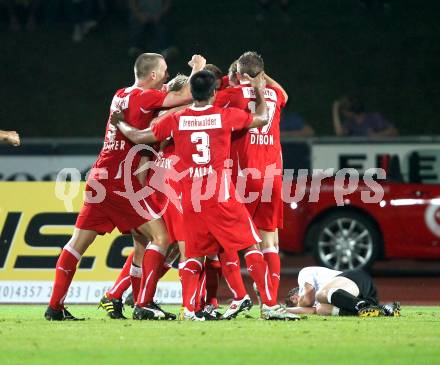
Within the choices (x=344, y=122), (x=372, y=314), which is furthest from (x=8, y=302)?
(x=344, y=122)

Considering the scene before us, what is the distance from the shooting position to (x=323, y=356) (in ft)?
32.8

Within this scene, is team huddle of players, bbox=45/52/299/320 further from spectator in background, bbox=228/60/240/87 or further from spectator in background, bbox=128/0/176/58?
spectator in background, bbox=128/0/176/58

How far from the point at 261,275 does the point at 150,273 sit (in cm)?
117

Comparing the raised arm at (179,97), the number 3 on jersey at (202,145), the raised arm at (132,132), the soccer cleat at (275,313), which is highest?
the raised arm at (179,97)

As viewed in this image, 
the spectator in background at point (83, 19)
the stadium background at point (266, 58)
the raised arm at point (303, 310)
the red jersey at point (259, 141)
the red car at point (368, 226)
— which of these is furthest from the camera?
the spectator in background at point (83, 19)

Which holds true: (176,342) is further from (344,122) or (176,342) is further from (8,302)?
(344,122)

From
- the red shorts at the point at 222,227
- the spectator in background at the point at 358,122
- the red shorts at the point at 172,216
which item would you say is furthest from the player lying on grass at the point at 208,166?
the spectator in background at the point at 358,122

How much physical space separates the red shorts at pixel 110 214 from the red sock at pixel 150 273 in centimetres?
35

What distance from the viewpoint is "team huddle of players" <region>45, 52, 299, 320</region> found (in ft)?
40.4

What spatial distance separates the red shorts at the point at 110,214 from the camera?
12797 mm

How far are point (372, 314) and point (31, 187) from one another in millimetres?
5283

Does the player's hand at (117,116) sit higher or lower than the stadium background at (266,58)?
lower

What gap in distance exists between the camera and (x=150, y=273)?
42.5ft

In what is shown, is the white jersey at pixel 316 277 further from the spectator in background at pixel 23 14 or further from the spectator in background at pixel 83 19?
the spectator in background at pixel 23 14
